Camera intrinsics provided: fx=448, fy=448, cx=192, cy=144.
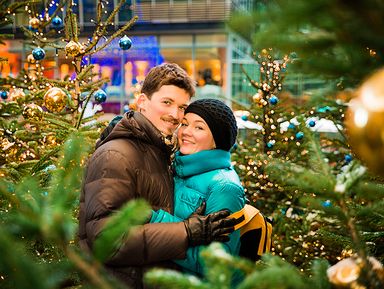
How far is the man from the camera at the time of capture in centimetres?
210

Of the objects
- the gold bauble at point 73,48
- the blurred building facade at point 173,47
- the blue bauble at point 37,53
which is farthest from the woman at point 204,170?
the blurred building facade at point 173,47

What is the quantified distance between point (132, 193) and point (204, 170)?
1.69 ft

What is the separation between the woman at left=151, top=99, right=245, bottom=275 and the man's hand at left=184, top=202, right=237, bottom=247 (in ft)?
0.24

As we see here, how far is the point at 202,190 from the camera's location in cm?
246

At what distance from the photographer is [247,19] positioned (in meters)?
0.94

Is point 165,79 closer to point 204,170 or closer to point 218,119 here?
point 218,119

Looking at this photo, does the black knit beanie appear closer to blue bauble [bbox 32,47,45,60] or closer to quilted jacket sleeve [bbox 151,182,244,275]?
quilted jacket sleeve [bbox 151,182,244,275]

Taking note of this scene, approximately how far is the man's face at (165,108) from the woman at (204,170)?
0.12 m

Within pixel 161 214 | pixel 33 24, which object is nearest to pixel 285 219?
pixel 161 214

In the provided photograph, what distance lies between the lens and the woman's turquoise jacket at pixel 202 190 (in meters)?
2.27

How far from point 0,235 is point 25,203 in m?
0.18

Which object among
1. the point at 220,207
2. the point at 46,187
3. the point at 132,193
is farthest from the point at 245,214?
the point at 46,187

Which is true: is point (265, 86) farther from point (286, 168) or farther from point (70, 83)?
point (286, 168)

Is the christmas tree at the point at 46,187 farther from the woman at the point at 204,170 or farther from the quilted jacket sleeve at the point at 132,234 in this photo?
the woman at the point at 204,170
